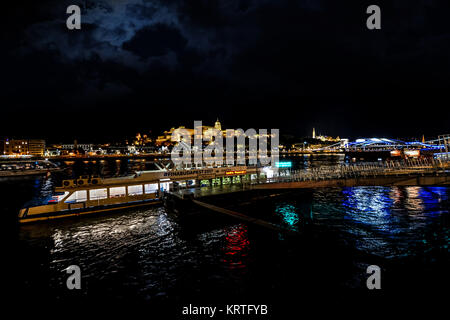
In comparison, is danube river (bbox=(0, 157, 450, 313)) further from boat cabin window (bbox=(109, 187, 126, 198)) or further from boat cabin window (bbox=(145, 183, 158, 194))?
boat cabin window (bbox=(145, 183, 158, 194))

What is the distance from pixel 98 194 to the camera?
26.7 meters

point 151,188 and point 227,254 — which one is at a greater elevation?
point 151,188

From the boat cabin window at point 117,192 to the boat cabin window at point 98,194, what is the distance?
0.51 metres

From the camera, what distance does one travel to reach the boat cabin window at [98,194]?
1025 inches

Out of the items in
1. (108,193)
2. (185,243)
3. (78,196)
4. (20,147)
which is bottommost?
(185,243)

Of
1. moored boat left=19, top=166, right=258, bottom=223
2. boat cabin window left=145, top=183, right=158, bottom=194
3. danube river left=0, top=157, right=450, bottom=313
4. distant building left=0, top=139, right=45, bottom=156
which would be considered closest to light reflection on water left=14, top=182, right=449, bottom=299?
danube river left=0, top=157, right=450, bottom=313

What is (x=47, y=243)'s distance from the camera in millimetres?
18422

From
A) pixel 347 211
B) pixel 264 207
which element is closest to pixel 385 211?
pixel 347 211

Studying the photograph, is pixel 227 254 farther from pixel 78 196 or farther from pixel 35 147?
pixel 35 147

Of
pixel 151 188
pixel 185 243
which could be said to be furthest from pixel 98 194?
pixel 185 243

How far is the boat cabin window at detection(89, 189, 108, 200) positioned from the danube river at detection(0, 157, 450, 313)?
108 inches

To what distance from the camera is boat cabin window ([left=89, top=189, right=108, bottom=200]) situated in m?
26.0

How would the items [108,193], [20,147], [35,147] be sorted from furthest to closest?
[35,147]
[20,147]
[108,193]

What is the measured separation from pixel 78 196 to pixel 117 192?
385 cm
